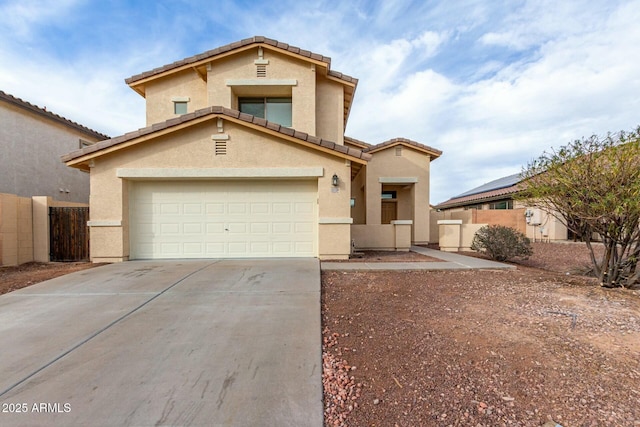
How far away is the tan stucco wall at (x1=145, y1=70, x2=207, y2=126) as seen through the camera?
1145 cm

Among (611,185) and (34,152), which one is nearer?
(611,185)

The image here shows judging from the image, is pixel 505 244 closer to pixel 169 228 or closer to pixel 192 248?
pixel 192 248

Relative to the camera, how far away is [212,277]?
6.25 metres

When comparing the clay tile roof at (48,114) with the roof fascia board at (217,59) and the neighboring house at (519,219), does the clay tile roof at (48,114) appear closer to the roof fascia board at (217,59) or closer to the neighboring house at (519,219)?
the roof fascia board at (217,59)

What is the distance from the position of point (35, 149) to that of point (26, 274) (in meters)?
8.16

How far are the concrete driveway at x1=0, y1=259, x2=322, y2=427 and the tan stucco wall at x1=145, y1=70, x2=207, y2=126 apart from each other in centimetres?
822

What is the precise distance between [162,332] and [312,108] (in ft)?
31.7

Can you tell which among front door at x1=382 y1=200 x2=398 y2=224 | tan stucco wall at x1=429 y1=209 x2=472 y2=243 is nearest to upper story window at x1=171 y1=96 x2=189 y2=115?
front door at x1=382 y1=200 x2=398 y2=224

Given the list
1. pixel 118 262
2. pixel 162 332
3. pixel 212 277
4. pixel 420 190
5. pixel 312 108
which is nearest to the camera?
pixel 162 332

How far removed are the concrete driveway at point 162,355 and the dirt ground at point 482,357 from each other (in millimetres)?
447

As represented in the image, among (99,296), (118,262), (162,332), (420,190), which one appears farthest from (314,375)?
(420,190)

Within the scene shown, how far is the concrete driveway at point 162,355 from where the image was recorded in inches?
90.2

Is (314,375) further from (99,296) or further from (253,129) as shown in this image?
(253,129)

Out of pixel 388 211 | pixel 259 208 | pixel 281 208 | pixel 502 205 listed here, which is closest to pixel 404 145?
pixel 388 211
